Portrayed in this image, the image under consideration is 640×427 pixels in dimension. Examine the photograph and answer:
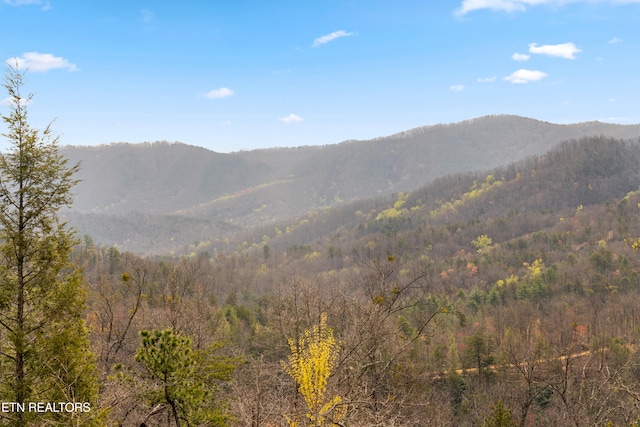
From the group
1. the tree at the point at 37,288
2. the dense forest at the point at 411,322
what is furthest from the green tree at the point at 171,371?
the tree at the point at 37,288

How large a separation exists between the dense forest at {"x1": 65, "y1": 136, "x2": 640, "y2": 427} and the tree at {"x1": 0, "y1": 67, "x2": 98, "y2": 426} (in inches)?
61.7

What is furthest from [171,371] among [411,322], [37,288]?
[411,322]

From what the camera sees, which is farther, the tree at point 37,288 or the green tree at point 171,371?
the tree at point 37,288

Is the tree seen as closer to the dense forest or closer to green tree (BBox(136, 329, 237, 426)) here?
the dense forest

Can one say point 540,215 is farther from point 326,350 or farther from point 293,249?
point 326,350

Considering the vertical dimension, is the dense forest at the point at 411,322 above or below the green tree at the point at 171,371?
below

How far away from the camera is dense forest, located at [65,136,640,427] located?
12844mm

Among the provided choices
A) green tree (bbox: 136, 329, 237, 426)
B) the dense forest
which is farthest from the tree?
green tree (bbox: 136, 329, 237, 426)

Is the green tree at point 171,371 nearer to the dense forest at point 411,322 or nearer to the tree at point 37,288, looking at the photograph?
the dense forest at point 411,322

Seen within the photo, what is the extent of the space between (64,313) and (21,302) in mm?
1149

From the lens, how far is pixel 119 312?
1674 inches

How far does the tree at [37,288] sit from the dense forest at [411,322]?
1566mm

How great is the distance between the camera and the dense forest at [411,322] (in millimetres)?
12844

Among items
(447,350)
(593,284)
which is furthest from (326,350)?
(593,284)
